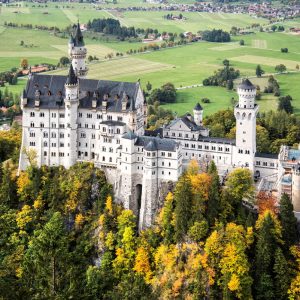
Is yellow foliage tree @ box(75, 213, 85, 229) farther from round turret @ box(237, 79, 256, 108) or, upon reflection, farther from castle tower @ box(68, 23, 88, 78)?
round turret @ box(237, 79, 256, 108)

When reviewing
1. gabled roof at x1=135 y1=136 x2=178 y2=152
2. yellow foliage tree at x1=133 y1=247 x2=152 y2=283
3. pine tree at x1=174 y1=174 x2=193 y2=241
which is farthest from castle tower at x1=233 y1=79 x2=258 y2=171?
yellow foliage tree at x1=133 y1=247 x2=152 y2=283

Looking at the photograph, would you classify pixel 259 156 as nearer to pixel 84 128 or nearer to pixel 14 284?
pixel 84 128

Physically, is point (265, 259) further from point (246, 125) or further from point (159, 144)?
point (246, 125)

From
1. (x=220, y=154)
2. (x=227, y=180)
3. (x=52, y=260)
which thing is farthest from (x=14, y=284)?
(x=220, y=154)

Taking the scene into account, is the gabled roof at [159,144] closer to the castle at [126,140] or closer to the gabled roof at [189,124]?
the castle at [126,140]

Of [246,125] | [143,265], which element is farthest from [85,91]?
[143,265]

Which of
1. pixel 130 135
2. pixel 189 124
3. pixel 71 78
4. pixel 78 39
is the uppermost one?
pixel 78 39

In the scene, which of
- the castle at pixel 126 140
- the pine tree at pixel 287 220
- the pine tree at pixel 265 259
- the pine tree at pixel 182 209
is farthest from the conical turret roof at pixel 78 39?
the pine tree at pixel 265 259

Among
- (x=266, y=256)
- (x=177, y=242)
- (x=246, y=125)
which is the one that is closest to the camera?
(x=266, y=256)
